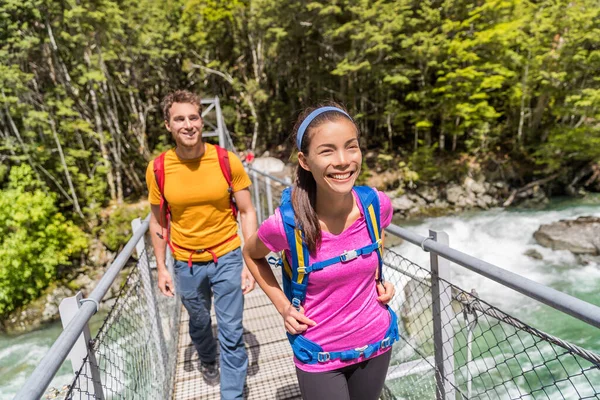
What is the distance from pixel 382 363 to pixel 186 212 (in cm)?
117

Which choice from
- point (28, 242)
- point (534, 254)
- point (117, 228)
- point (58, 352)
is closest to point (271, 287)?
point (58, 352)

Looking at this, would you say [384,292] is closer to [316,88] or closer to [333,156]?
A: [333,156]

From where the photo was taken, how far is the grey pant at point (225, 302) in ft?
6.27

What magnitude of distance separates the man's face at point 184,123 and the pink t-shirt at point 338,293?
2.98 ft

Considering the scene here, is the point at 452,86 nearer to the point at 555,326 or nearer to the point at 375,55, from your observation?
the point at 375,55

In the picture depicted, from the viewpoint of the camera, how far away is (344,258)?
111cm

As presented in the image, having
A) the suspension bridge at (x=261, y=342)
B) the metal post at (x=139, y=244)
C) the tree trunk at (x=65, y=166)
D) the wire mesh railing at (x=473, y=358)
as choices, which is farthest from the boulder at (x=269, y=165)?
the metal post at (x=139, y=244)

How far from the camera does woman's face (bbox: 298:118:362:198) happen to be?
3.49 feet

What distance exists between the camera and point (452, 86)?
1255cm

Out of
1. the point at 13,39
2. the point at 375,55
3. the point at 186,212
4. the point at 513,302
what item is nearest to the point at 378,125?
the point at 375,55

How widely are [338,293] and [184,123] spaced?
46.3 inches

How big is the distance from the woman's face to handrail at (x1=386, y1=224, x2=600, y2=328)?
0.46 metres

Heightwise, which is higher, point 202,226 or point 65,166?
point 202,226

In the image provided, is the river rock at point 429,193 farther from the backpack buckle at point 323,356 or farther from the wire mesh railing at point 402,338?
the backpack buckle at point 323,356
